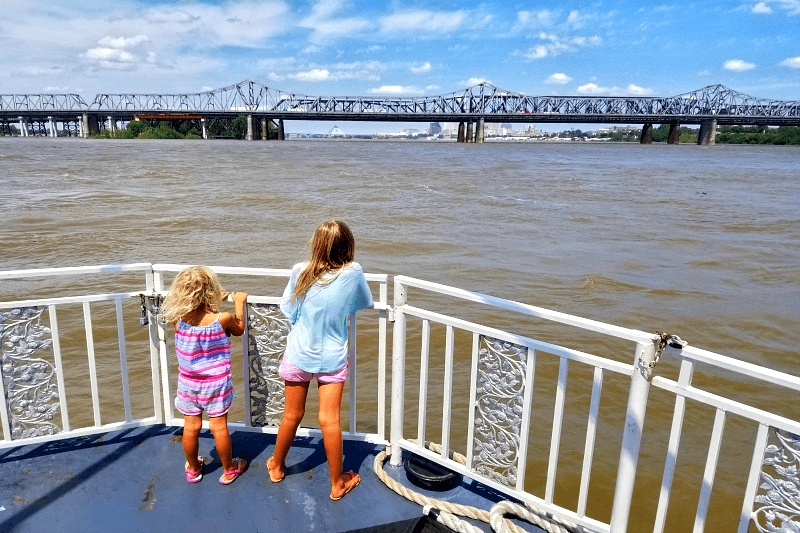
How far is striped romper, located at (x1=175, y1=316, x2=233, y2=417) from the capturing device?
2686 millimetres

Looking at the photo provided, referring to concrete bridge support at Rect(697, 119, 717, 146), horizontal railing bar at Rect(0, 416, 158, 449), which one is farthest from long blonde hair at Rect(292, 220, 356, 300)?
concrete bridge support at Rect(697, 119, 717, 146)

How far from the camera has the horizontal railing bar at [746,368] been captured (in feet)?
5.95

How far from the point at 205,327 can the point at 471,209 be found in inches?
721

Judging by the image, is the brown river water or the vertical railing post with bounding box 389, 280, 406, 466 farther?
the brown river water

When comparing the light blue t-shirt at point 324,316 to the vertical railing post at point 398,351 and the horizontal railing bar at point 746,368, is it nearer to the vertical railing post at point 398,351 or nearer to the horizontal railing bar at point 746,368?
the vertical railing post at point 398,351

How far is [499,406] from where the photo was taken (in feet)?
8.64

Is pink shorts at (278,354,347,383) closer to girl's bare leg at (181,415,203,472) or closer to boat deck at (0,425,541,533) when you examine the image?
girl's bare leg at (181,415,203,472)

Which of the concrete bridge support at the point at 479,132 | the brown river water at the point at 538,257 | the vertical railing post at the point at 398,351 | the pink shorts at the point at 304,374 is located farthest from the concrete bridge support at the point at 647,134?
the pink shorts at the point at 304,374

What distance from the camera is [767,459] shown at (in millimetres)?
1941

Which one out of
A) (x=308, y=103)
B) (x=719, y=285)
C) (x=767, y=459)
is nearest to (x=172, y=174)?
(x=719, y=285)

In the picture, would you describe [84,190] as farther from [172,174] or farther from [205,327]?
[205,327]

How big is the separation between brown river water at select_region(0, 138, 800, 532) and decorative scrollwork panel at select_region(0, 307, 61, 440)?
7.66 ft

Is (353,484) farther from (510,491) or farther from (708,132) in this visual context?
(708,132)

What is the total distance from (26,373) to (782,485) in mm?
3457
